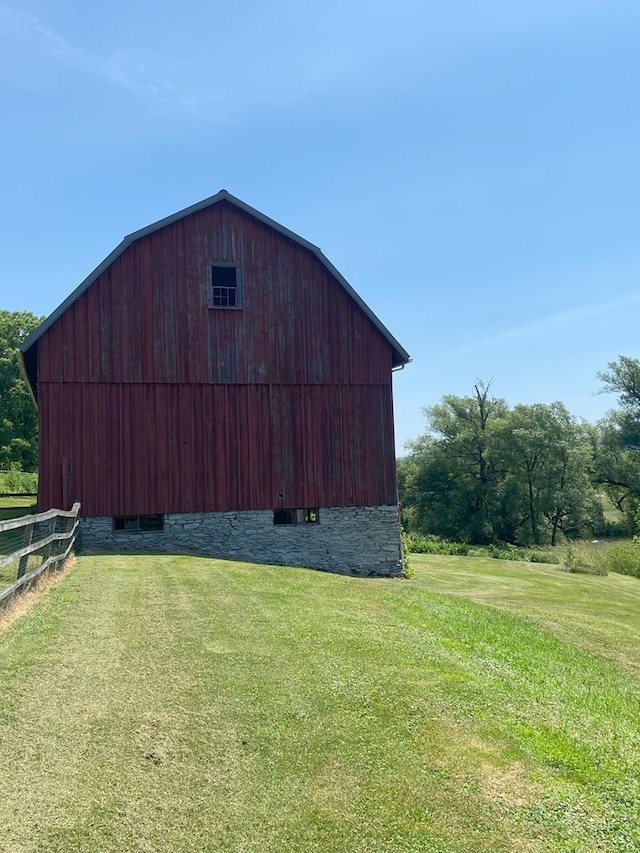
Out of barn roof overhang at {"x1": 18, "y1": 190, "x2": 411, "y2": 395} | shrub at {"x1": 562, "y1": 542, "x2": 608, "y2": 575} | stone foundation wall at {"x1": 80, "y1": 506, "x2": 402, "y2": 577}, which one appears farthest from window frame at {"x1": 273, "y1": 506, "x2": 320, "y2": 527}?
shrub at {"x1": 562, "y1": 542, "x2": 608, "y2": 575}

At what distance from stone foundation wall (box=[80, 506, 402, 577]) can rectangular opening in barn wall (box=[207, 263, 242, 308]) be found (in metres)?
5.45

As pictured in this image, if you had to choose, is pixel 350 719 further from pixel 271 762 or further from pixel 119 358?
pixel 119 358

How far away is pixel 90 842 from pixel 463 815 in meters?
2.06

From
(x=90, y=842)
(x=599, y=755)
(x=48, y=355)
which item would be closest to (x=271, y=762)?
(x=90, y=842)

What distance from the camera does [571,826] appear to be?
369 cm

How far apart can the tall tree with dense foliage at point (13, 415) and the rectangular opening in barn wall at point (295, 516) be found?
30.5m

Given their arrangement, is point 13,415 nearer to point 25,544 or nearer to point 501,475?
point 501,475

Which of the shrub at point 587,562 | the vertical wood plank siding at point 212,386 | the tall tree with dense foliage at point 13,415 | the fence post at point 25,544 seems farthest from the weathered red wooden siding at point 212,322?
the tall tree with dense foliage at point 13,415

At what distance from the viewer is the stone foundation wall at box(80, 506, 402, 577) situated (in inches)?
621

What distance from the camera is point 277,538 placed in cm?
1694

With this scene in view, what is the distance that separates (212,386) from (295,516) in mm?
4056

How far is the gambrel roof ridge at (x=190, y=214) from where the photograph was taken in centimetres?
1549

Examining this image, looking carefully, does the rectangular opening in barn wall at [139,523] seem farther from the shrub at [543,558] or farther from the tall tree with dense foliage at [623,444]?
the tall tree with dense foliage at [623,444]

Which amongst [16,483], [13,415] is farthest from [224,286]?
[13,415]
